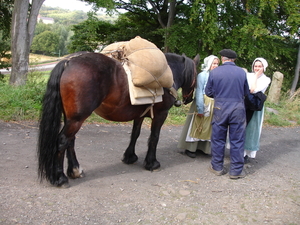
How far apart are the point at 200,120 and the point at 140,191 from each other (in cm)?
198

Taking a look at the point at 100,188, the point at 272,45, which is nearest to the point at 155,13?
the point at 272,45

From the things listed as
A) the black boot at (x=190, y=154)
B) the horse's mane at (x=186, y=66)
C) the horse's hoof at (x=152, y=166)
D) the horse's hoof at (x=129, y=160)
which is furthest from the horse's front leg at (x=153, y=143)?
the black boot at (x=190, y=154)

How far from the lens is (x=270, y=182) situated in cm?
445

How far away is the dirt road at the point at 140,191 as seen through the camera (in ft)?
9.91

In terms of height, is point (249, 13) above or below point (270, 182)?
above

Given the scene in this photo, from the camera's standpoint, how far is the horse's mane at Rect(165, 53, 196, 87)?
15.3 feet

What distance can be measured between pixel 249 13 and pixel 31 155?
11324mm

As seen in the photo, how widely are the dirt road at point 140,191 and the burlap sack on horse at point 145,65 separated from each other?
4.55ft

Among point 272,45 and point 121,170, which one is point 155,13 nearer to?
point 272,45

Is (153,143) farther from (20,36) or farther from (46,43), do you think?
(46,43)

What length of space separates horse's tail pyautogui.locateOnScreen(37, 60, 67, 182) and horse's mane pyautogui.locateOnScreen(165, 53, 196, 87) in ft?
6.20

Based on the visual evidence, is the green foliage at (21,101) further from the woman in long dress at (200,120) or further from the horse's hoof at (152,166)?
the woman in long dress at (200,120)

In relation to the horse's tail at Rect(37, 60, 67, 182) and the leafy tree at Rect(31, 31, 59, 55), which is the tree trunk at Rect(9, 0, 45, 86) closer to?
the horse's tail at Rect(37, 60, 67, 182)

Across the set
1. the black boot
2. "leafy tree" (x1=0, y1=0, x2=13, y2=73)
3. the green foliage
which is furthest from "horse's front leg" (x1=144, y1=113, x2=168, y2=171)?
"leafy tree" (x1=0, y1=0, x2=13, y2=73)
